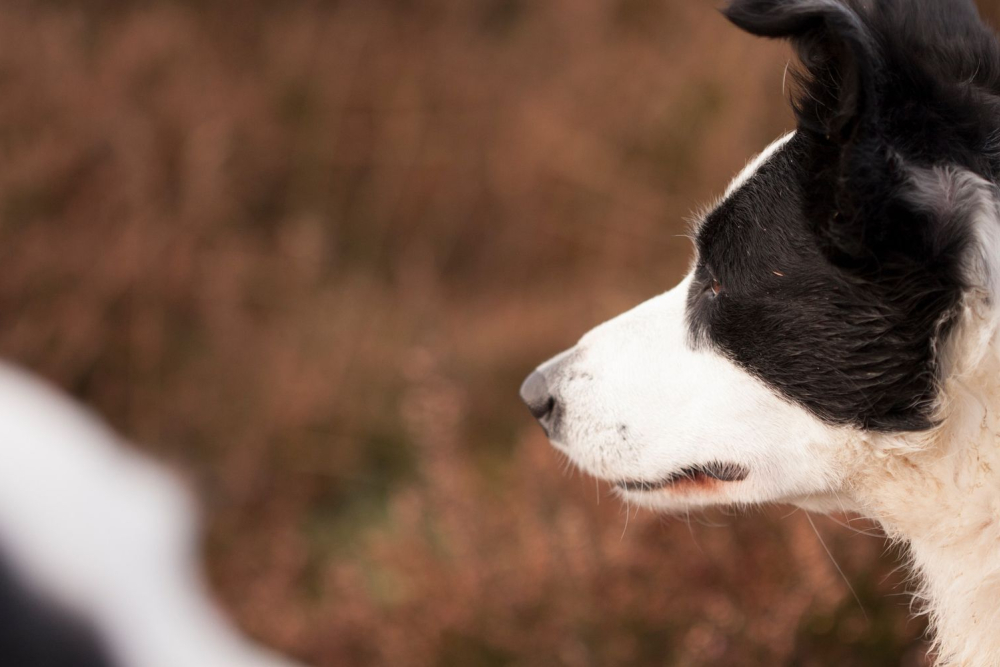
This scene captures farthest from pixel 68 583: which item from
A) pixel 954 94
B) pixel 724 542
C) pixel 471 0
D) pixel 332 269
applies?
pixel 471 0

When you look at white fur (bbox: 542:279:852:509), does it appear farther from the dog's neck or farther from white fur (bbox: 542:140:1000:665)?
the dog's neck

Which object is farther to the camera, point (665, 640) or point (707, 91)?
point (707, 91)

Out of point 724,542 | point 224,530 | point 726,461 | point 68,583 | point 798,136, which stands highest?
point 798,136

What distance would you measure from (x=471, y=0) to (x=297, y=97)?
187cm

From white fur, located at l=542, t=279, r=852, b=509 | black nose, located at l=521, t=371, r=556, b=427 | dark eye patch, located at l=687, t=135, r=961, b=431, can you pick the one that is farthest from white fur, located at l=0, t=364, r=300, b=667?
dark eye patch, located at l=687, t=135, r=961, b=431

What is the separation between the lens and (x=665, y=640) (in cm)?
282

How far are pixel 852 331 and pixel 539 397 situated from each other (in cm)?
73

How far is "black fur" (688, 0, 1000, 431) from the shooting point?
153 cm

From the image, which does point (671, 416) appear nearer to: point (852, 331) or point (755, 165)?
point (852, 331)

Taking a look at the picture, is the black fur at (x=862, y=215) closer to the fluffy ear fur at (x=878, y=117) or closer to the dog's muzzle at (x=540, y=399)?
the fluffy ear fur at (x=878, y=117)

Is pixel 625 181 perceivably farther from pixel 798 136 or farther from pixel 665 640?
pixel 798 136

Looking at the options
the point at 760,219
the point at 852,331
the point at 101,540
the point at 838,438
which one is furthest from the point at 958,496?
the point at 101,540

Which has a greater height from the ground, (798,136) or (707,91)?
(798,136)

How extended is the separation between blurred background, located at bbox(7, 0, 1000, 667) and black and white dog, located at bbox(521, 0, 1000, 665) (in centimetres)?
89
